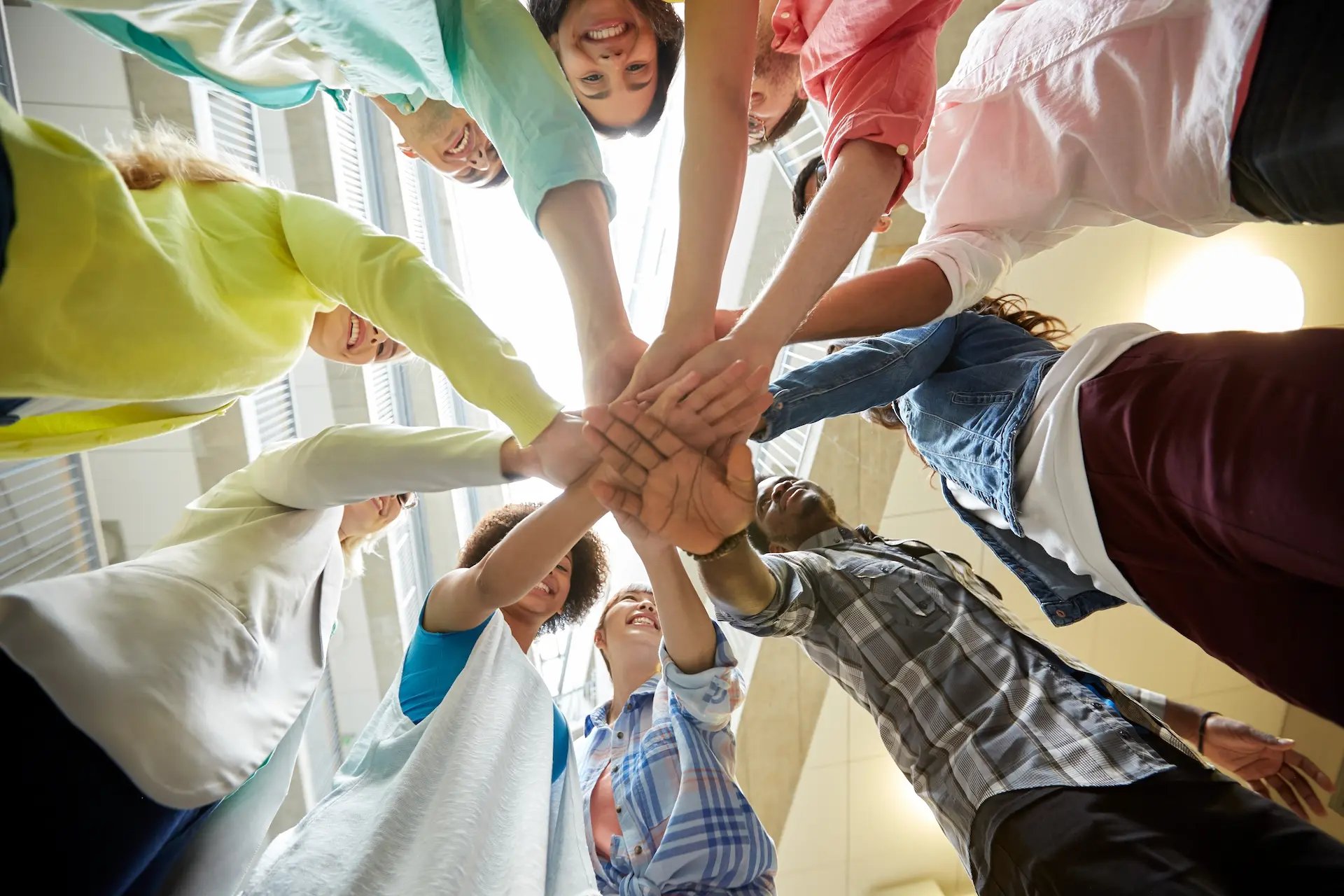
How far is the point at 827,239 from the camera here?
2.77ft

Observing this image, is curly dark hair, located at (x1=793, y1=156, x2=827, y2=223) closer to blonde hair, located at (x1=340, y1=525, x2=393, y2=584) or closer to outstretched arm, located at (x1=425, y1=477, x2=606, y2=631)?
outstretched arm, located at (x1=425, y1=477, x2=606, y2=631)

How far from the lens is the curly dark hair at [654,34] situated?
41.2 inches

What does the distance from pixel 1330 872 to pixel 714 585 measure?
A: 83 cm

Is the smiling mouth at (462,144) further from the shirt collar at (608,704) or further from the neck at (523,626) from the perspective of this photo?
the shirt collar at (608,704)

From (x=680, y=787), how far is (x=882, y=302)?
938mm

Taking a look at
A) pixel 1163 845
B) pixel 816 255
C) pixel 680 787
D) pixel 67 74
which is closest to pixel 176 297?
pixel 816 255

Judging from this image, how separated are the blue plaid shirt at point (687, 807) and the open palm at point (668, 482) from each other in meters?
0.39

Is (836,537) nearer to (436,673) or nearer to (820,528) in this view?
(820,528)

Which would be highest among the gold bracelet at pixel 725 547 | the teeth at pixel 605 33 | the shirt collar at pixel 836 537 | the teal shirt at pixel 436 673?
the teeth at pixel 605 33

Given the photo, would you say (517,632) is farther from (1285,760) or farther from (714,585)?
(1285,760)

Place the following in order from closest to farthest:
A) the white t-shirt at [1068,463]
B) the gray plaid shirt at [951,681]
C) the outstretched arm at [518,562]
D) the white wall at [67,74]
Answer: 1. the white t-shirt at [1068,463]
2. the gray plaid shirt at [951,681]
3. the outstretched arm at [518,562]
4. the white wall at [67,74]

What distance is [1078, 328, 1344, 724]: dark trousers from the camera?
1.87 ft

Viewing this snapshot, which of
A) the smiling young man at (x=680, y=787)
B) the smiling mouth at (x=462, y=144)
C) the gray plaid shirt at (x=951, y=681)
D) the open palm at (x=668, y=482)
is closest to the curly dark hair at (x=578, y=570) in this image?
the smiling young man at (x=680, y=787)

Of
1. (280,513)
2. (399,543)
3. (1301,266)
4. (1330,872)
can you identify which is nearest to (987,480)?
(1330,872)
